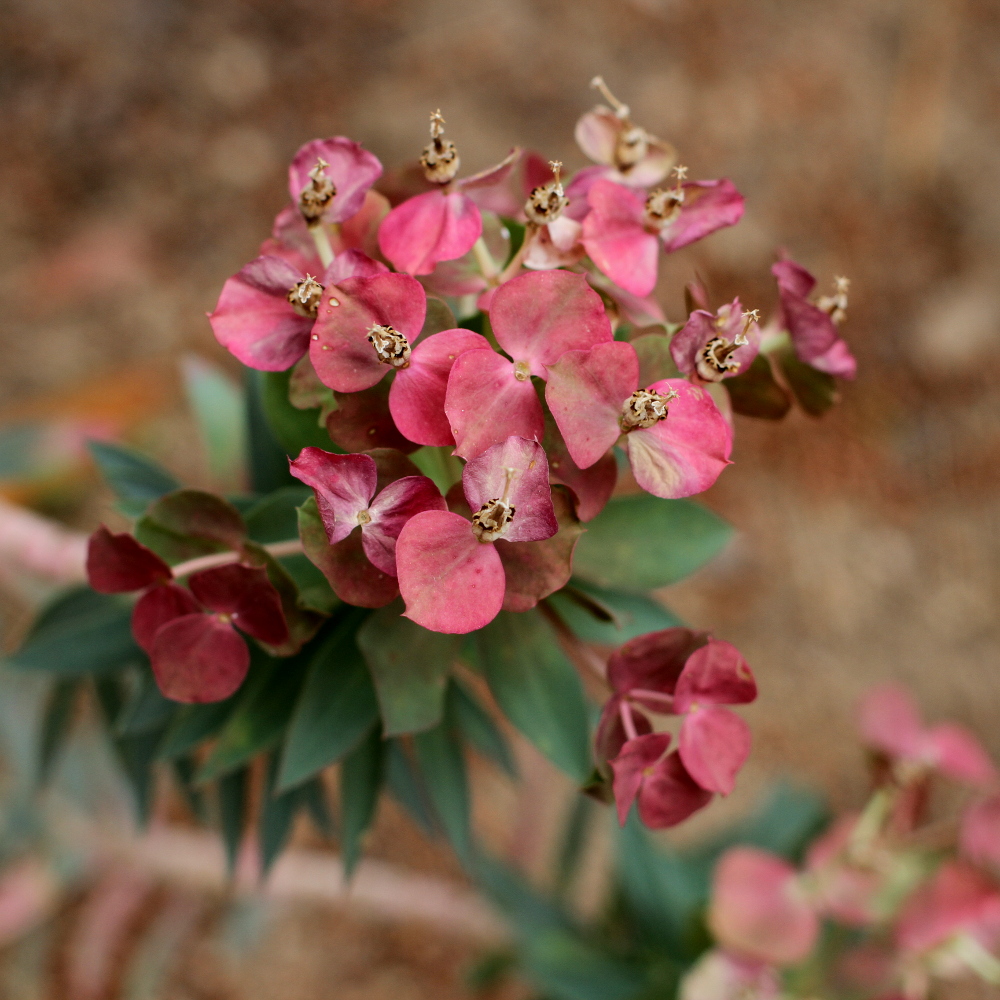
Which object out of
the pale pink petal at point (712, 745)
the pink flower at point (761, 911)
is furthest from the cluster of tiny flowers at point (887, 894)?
the pale pink petal at point (712, 745)

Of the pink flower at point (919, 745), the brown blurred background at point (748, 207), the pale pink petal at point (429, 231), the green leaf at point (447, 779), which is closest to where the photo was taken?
the pale pink petal at point (429, 231)

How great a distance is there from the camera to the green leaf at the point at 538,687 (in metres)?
0.77

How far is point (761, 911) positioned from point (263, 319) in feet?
2.82

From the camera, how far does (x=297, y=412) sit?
756 mm

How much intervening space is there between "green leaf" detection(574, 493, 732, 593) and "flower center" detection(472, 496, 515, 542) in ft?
0.99

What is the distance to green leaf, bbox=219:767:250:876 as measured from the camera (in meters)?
1.06

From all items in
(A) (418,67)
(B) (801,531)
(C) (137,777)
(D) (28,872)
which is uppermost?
(A) (418,67)

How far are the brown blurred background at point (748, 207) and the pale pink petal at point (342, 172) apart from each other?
1.61 m

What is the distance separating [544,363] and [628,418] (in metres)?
0.06

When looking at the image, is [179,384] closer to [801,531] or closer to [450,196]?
[801,531]

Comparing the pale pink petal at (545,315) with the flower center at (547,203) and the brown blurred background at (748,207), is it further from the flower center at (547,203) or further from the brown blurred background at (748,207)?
the brown blurred background at (748,207)

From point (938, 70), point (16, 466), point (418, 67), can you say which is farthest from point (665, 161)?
point (938, 70)

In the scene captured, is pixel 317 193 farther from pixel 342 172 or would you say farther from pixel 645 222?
pixel 645 222

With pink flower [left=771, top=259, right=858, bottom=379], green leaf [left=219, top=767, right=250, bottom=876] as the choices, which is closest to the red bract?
pink flower [left=771, top=259, right=858, bottom=379]
